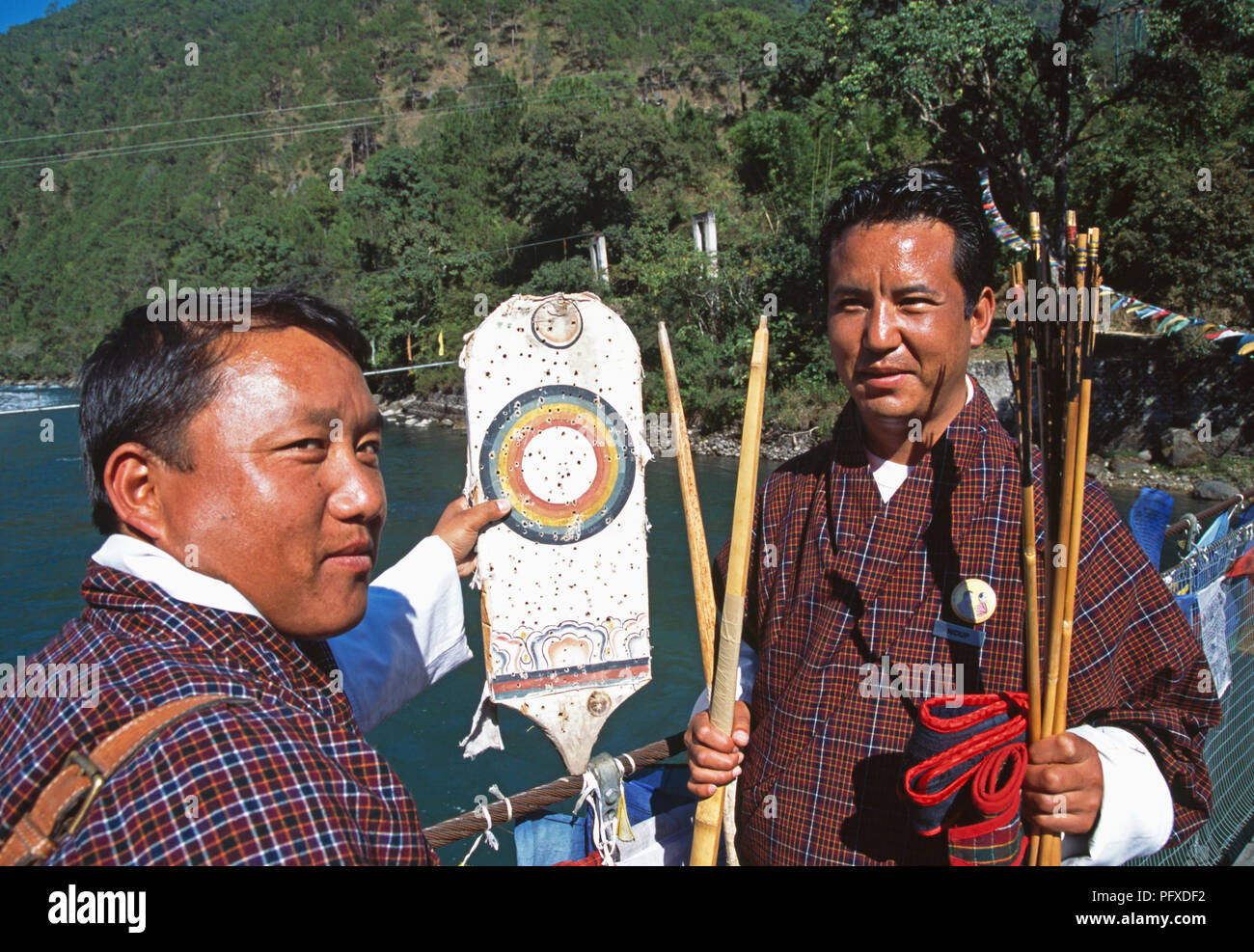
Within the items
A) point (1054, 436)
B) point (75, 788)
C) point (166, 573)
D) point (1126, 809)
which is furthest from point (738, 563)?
point (75, 788)

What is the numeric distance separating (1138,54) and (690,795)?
12896mm

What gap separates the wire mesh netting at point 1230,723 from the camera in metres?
2.20

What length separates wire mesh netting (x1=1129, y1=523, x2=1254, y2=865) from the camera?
7.23 ft

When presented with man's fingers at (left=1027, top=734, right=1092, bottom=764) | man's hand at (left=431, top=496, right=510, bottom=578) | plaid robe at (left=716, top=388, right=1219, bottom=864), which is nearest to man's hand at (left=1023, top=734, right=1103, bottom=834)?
man's fingers at (left=1027, top=734, right=1092, bottom=764)

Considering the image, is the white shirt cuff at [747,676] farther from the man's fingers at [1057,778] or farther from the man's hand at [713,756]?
the man's fingers at [1057,778]

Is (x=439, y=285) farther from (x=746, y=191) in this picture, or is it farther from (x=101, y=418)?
(x=101, y=418)

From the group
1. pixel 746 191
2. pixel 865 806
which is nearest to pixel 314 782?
pixel 865 806

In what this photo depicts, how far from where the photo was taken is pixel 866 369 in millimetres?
1325

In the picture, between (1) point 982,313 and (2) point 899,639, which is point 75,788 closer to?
(2) point 899,639

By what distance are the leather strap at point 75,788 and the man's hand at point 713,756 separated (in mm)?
793

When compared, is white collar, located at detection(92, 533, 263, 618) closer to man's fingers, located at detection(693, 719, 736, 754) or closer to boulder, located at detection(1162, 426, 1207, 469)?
man's fingers, located at detection(693, 719, 736, 754)

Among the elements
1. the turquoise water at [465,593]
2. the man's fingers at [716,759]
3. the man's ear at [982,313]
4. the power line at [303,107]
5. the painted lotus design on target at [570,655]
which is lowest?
the turquoise water at [465,593]

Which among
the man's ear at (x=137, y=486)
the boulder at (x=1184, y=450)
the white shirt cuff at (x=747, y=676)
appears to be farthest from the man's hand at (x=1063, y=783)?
the boulder at (x=1184, y=450)

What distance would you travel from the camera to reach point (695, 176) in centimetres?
2388
